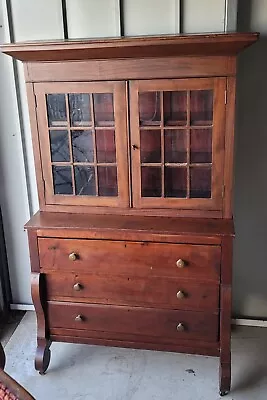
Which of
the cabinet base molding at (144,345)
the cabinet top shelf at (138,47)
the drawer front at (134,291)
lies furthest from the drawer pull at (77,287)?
the cabinet top shelf at (138,47)

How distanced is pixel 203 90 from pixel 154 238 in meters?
0.62

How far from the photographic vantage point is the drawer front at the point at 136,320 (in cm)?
209

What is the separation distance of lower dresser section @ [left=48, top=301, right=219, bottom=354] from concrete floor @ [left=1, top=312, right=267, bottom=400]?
0.62 feet

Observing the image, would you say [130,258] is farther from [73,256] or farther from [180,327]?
[180,327]

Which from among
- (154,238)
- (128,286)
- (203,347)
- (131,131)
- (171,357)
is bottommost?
(171,357)

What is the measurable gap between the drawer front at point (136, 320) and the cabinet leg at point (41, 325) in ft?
0.12

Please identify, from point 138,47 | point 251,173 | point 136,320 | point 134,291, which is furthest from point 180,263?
point 138,47

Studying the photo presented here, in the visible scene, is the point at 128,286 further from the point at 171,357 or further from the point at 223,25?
the point at 223,25

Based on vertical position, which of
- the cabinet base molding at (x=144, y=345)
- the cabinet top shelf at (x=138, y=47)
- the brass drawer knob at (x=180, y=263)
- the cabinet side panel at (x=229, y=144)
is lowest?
the cabinet base molding at (x=144, y=345)

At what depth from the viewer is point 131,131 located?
201 cm

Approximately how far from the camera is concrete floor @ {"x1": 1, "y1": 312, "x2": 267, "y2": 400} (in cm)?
214

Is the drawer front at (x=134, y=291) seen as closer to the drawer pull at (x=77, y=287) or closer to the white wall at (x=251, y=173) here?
the drawer pull at (x=77, y=287)

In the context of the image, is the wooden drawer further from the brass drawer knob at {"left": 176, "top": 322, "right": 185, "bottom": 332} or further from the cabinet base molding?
the cabinet base molding

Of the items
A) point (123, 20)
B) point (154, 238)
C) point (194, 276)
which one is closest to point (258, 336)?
point (194, 276)
